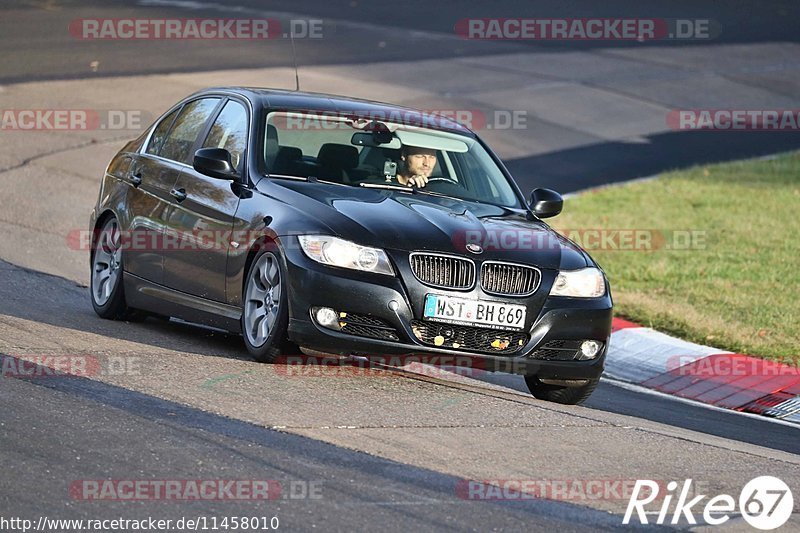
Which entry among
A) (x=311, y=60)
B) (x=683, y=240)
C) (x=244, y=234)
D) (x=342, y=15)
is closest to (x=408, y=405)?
(x=244, y=234)

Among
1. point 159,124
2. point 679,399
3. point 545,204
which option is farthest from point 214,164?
point 679,399

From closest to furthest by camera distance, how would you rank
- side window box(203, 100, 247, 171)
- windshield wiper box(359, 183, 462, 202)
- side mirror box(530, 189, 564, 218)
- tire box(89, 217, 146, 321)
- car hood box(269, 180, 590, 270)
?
car hood box(269, 180, 590, 270), windshield wiper box(359, 183, 462, 202), side window box(203, 100, 247, 171), side mirror box(530, 189, 564, 218), tire box(89, 217, 146, 321)

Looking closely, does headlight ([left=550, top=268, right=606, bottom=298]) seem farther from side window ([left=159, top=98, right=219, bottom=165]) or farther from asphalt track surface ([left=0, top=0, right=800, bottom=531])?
side window ([left=159, top=98, right=219, bottom=165])

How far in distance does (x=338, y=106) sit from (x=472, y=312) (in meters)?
2.20

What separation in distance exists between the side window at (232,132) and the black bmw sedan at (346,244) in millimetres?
12

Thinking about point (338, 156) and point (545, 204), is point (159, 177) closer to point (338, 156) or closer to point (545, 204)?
point (338, 156)

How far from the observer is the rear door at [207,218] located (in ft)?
29.4

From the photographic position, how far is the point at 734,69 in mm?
30094

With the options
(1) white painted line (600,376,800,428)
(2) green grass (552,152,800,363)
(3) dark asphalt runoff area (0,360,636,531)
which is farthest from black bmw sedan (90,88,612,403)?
(2) green grass (552,152,800,363)

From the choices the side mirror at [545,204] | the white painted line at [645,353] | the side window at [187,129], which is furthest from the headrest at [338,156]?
the white painted line at [645,353]

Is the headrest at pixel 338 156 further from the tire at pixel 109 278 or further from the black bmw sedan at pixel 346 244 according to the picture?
the tire at pixel 109 278

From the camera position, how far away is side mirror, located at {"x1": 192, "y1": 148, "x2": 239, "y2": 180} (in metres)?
8.91

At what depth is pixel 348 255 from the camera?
803cm

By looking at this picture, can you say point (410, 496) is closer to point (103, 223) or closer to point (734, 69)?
point (103, 223)
